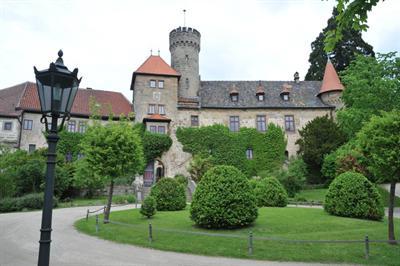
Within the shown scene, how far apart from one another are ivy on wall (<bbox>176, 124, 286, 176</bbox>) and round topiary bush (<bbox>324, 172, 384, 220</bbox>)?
19.7 meters

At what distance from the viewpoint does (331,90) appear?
127 feet

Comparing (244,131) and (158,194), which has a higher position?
(244,131)

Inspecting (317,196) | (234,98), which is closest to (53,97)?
(317,196)

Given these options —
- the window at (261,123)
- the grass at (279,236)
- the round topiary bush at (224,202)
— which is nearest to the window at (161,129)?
the window at (261,123)

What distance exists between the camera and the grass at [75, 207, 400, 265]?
9750 millimetres

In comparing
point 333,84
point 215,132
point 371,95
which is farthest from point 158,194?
point 333,84

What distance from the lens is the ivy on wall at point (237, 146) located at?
119 feet

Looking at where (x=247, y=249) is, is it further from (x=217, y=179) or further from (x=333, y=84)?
(x=333, y=84)

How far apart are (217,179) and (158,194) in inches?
287

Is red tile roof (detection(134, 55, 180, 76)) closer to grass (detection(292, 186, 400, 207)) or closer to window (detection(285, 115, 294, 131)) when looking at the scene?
window (detection(285, 115, 294, 131))

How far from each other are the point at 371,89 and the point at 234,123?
15.3 metres

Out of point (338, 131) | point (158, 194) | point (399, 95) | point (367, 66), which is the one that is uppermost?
point (367, 66)

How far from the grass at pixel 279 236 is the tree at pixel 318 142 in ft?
58.3

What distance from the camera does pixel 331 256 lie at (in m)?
9.61
